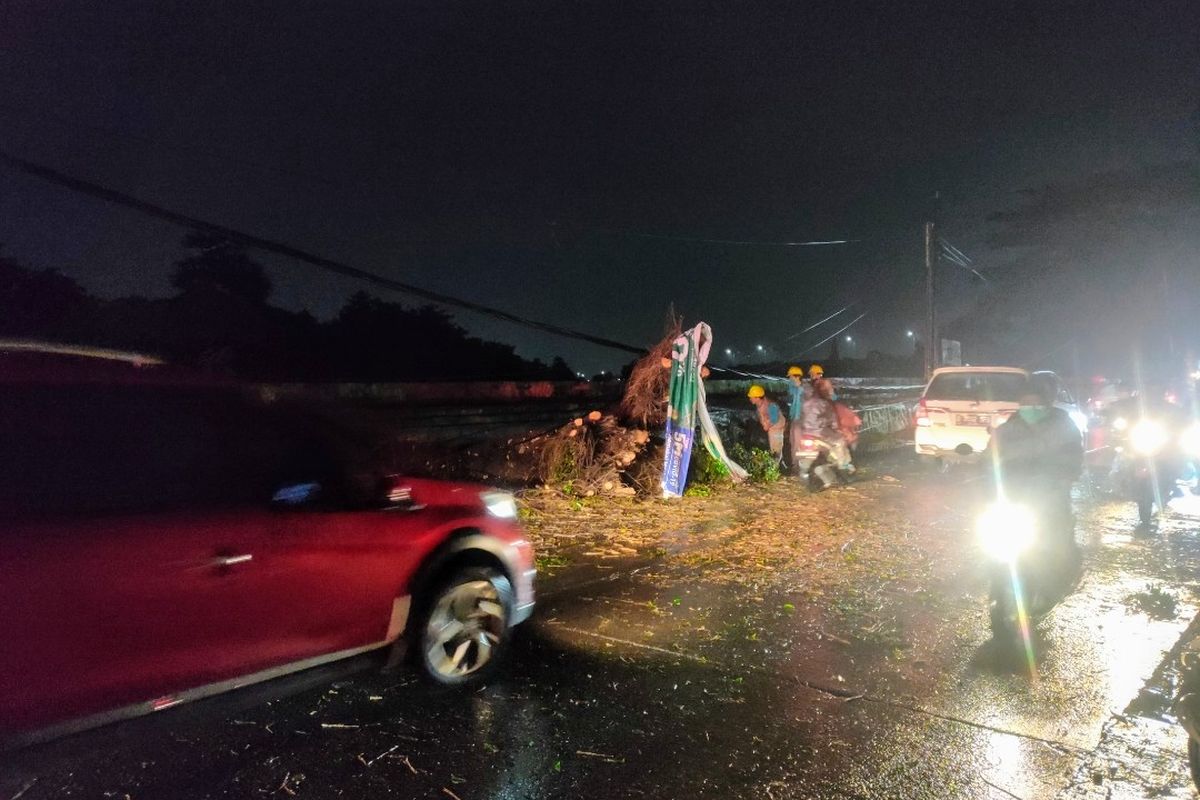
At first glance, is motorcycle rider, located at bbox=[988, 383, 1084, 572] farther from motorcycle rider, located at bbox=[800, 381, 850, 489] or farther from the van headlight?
motorcycle rider, located at bbox=[800, 381, 850, 489]

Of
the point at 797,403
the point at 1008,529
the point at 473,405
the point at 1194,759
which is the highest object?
the point at 473,405

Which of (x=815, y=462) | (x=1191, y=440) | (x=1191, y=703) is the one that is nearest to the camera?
(x=1191, y=703)

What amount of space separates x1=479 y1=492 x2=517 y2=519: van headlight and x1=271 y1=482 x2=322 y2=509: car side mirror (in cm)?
115

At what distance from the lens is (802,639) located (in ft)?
17.6

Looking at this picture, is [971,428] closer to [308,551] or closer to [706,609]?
[706,609]

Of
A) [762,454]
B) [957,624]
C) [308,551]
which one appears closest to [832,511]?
[762,454]

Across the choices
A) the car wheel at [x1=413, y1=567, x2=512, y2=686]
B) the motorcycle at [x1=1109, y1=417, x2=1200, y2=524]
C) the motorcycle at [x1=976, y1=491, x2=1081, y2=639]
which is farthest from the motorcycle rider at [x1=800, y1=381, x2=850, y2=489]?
the car wheel at [x1=413, y1=567, x2=512, y2=686]

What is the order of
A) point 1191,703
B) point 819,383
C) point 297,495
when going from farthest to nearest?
point 819,383, point 297,495, point 1191,703

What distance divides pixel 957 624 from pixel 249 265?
22997 millimetres

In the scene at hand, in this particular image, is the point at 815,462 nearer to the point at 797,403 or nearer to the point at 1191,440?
the point at 797,403

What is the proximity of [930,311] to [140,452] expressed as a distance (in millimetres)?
20958

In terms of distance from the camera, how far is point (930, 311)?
20.9 metres

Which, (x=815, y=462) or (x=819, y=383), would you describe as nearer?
(x=819, y=383)

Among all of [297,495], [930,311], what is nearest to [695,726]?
[297,495]
